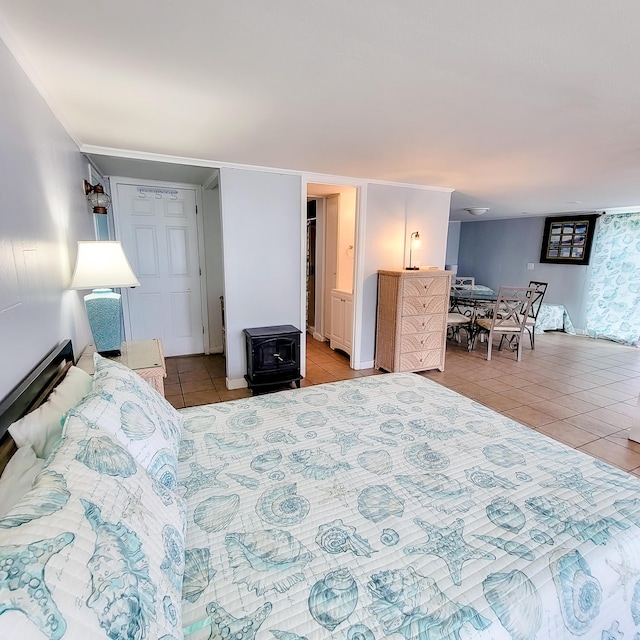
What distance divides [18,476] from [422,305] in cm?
373

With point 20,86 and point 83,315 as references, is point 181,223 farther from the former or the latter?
point 20,86

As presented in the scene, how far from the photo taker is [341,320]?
4805 millimetres

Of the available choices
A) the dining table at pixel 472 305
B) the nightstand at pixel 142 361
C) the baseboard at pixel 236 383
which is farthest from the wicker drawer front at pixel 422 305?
the nightstand at pixel 142 361

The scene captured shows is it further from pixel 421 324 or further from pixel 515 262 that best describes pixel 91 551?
pixel 515 262

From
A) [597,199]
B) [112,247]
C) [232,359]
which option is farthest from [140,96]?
[597,199]

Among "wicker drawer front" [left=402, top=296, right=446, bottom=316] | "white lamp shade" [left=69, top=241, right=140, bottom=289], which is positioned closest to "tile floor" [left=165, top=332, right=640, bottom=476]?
"wicker drawer front" [left=402, top=296, right=446, bottom=316]

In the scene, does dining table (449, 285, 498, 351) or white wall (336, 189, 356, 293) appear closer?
white wall (336, 189, 356, 293)

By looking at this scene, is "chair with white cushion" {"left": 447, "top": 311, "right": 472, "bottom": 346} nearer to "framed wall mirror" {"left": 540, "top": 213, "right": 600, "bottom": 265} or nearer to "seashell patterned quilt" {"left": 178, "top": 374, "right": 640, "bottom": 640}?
"framed wall mirror" {"left": 540, "top": 213, "right": 600, "bottom": 265}

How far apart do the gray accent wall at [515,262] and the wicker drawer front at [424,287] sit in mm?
3931

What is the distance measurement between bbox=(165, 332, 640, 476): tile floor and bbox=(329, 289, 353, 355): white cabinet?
178 millimetres

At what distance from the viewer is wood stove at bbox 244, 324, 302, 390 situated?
11.3ft

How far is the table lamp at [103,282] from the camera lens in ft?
6.65

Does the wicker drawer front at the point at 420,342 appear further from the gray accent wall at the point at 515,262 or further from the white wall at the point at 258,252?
the gray accent wall at the point at 515,262

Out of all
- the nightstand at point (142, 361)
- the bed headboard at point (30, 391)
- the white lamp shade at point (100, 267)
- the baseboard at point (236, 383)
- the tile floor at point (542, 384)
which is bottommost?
the tile floor at point (542, 384)
